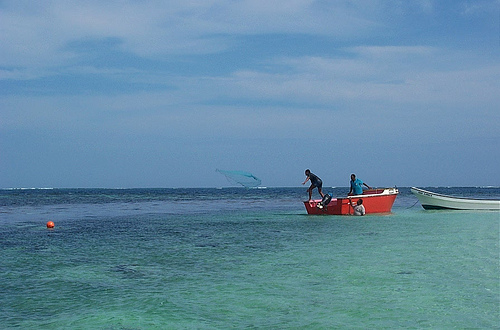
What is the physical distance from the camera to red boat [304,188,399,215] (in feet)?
77.0

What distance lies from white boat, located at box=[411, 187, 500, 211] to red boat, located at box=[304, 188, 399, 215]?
13.6ft

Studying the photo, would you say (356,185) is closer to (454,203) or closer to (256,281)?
(454,203)

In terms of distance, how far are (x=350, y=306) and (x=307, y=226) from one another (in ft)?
40.0

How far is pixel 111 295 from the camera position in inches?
330

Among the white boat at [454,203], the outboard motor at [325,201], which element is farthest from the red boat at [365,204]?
the white boat at [454,203]

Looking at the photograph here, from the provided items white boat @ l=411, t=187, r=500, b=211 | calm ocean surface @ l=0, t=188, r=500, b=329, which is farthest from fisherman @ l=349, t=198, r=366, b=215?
calm ocean surface @ l=0, t=188, r=500, b=329

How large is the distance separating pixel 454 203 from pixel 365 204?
6.47m

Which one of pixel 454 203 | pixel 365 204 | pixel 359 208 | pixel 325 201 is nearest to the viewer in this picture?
pixel 359 208

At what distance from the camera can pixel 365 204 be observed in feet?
77.0

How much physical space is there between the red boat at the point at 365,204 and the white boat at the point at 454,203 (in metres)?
4.15

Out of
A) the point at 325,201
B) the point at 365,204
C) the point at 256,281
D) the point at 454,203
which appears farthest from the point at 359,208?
the point at 256,281

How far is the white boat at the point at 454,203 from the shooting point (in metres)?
26.0

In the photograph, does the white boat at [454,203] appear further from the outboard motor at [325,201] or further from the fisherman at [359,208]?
the outboard motor at [325,201]

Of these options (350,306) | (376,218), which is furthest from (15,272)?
(376,218)
